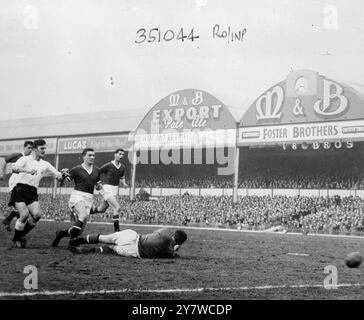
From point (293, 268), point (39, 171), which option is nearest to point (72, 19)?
point (39, 171)

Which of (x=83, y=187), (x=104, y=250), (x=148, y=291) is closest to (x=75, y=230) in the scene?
(x=104, y=250)

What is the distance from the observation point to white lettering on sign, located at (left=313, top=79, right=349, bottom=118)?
65.7ft

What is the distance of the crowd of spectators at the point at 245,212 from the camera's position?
20562 millimetres

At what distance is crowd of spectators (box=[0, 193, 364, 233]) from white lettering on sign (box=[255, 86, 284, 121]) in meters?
3.74

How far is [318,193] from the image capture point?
A: 78.0 feet

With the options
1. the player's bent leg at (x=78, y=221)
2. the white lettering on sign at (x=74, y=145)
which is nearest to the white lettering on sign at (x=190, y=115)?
the white lettering on sign at (x=74, y=145)

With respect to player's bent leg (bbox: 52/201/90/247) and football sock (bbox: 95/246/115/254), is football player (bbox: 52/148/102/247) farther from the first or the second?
football sock (bbox: 95/246/115/254)

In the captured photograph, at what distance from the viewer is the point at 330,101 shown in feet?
67.2

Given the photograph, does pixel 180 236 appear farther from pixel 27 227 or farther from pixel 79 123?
pixel 79 123

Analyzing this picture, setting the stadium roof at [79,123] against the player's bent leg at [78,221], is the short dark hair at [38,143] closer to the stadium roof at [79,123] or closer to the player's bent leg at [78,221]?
the player's bent leg at [78,221]

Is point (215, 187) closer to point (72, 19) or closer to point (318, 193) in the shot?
point (318, 193)

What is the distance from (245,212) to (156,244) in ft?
49.8
